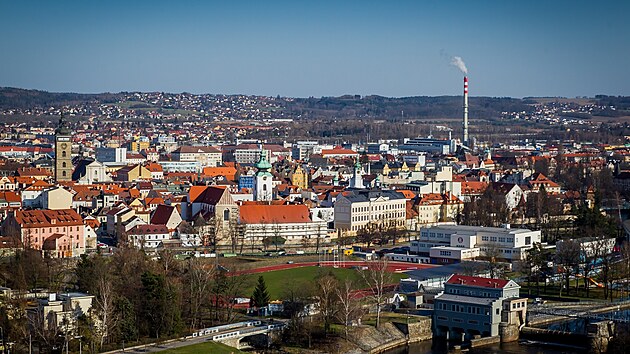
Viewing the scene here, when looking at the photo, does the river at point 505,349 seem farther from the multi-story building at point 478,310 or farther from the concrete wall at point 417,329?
the multi-story building at point 478,310

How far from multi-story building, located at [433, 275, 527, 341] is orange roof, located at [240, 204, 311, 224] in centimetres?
1556

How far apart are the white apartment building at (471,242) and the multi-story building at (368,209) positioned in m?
6.02

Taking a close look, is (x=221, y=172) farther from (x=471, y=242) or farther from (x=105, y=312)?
(x=105, y=312)

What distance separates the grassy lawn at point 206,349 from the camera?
23188 mm

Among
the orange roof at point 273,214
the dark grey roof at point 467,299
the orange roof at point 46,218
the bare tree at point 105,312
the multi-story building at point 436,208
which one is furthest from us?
the multi-story building at point 436,208

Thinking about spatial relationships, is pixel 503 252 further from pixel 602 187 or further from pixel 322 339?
pixel 602 187

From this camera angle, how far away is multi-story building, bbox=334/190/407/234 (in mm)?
45469

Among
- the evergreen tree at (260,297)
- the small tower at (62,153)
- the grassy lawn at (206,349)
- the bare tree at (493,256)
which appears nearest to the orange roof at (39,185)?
the small tower at (62,153)

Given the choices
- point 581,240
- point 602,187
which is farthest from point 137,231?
point 602,187

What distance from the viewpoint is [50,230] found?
38.0 m

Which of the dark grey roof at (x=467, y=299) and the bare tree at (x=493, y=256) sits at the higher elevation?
the dark grey roof at (x=467, y=299)

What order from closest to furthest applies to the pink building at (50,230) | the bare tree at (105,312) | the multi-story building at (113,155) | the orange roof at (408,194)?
the bare tree at (105,312)
the pink building at (50,230)
the orange roof at (408,194)
the multi-story building at (113,155)

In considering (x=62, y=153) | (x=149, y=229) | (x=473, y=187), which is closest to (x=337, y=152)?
(x=473, y=187)

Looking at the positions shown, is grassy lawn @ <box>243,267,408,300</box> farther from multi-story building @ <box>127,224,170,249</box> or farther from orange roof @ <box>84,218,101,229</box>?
orange roof @ <box>84,218,101,229</box>
